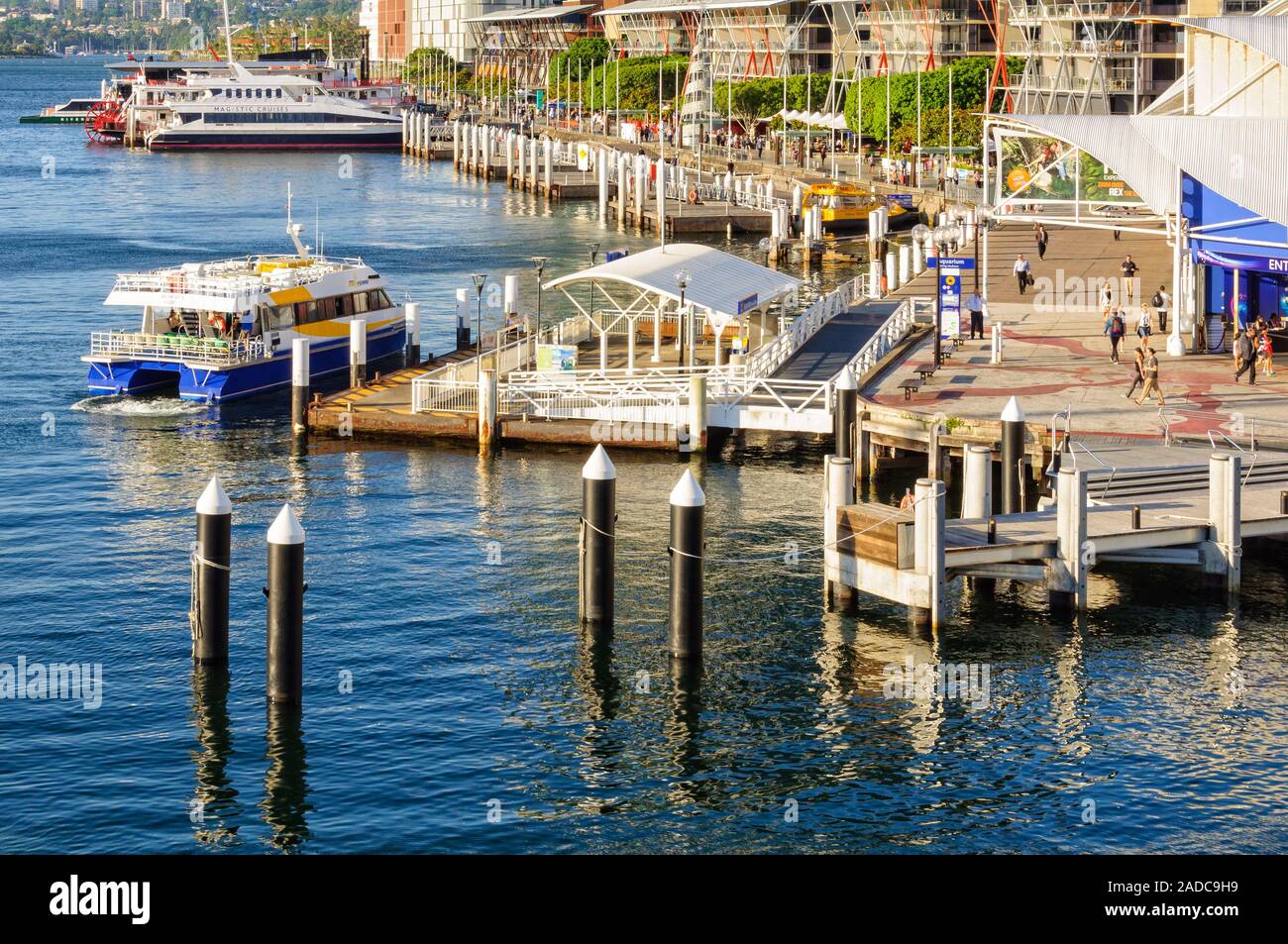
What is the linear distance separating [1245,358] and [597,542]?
74.1 ft

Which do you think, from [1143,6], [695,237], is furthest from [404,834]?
[1143,6]

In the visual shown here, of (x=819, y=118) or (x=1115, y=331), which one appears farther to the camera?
(x=819, y=118)

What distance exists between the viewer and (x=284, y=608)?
34719 millimetres

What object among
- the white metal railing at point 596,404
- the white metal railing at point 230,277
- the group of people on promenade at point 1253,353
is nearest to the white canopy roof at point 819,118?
the white metal railing at point 230,277

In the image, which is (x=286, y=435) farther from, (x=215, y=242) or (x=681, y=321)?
(x=215, y=242)

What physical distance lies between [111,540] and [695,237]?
6937 cm

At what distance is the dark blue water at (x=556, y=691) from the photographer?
32.3 metres

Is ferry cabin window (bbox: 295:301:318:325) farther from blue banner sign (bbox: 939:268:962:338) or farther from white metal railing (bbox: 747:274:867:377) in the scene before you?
blue banner sign (bbox: 939:268:962:338)

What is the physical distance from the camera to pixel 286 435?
60.3 meters

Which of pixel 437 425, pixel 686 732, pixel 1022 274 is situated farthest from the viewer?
pixel 1022 274

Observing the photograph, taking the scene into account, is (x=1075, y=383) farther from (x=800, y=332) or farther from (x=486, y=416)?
(x=486, y=416)

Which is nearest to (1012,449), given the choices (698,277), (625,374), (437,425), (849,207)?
(625,374)

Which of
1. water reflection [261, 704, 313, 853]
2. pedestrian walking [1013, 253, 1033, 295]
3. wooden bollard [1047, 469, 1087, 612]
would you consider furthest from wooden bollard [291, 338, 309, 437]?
pedestrian walking [1013, 253, 1033, 295]

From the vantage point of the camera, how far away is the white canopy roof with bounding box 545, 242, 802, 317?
5828cm
